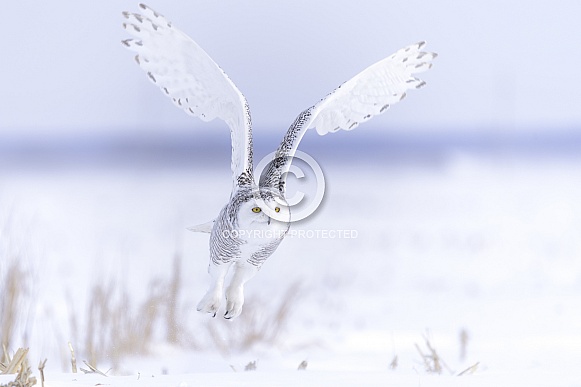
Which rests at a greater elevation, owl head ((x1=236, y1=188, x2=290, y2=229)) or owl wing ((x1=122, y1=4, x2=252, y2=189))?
owl wing ((x1=122, y1=4, x2=252, y2=189))

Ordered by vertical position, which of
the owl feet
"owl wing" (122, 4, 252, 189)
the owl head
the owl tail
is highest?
"owl wing" (122, 4, 252, 189)

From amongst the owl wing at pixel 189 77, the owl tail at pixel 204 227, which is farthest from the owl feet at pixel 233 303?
the owl wing at pixel 189 77

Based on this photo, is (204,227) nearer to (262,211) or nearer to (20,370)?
(262,211)

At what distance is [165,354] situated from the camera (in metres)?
5.22

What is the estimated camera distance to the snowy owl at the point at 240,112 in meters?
3.68

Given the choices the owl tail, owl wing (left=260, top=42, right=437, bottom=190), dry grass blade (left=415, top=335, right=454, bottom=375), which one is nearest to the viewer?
the owl tail

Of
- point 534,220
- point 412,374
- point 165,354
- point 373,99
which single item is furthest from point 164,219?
point 412,374

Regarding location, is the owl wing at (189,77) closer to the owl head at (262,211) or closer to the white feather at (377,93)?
the owl head at (262,211)

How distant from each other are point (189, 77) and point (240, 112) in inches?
19.2

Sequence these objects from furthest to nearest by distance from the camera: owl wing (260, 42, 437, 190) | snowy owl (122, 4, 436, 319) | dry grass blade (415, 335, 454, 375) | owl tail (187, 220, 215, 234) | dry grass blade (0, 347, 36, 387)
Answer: owl wing (260, 42, 437, 190)
dry grass blade (415, 335, 454, 375)
owl tail (187, 220, 215, 234)
snowy owl (122, 4, 436, 319)
dry grass blade (0, 347, 36, 387)

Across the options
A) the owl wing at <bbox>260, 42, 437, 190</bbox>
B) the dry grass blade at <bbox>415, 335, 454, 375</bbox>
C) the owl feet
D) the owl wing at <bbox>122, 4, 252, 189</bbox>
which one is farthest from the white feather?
the dry grass blade at <bbox>415, 335, 454, 375</bbox>

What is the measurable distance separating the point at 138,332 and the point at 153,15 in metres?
2.27

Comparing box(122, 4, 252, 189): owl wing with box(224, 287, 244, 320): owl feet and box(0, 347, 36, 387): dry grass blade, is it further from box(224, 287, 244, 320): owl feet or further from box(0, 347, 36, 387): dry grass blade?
box(0, 347, 36, 387): dry grass blade

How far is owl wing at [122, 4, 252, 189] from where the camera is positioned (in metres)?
4.03
